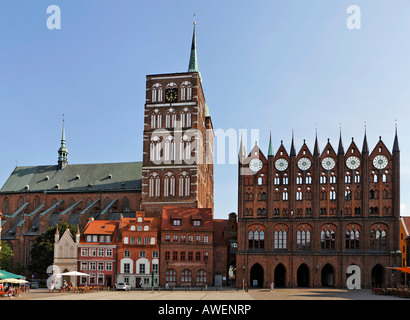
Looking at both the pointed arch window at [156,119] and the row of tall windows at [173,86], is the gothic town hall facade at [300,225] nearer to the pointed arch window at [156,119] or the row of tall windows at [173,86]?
the pointed arch window at [156,119]

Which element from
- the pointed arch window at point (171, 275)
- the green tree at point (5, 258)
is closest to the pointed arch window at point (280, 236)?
the pointed arch window at point (171, 275)

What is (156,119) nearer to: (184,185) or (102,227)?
(184,185)

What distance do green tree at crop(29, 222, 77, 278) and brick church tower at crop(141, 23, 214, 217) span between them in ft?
50.2

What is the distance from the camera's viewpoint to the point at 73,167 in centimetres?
11294

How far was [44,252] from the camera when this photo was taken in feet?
276

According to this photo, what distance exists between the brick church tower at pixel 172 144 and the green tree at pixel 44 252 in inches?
602

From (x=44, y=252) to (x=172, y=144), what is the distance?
29.3 meters

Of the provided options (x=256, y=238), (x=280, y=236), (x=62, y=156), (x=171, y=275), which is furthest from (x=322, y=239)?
(x=62, y=156)

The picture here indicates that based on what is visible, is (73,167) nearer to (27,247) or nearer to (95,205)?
(95,205)

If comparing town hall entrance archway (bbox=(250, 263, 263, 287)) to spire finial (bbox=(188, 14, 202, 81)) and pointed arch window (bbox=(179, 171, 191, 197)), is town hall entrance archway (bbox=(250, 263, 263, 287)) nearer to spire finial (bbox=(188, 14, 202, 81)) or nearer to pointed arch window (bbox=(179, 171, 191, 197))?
pointed arch window (bbox=(179, 171, 191, 197))

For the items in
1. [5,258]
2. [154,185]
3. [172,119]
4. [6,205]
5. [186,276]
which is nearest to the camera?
[186,276]

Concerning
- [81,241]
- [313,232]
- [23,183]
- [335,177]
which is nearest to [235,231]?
[313,232]

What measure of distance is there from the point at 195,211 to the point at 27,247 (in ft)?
123

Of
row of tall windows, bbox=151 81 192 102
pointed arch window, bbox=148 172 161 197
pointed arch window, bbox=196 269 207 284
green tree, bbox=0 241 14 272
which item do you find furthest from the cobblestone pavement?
row of tall windows, bbox=151 81 192 102
